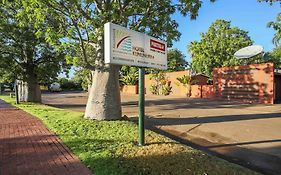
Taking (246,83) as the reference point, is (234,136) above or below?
below

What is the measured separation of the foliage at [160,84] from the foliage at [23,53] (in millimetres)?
15263

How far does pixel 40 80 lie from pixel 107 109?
11.9 metres

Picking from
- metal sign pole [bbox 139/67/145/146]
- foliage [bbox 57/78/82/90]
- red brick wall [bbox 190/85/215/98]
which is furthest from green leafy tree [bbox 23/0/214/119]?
foliage [bbox 57/78/82/90]

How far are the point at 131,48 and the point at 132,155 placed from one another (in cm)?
224

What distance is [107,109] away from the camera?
9.82 meters

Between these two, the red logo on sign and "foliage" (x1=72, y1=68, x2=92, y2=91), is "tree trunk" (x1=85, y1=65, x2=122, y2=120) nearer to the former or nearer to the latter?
the red logo on sign

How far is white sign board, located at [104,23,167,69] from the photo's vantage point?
5875mm

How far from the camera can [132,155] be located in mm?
5746

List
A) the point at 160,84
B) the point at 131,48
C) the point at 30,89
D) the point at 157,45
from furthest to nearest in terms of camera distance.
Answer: the point at 160,84 → the point at 30,89 → the point at 157,45 → the point at 131,48

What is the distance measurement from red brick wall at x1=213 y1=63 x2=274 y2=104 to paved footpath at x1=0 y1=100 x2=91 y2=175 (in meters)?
16.5

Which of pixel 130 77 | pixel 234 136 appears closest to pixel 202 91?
pixel 130 77

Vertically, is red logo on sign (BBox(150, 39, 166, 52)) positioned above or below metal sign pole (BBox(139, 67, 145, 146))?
above

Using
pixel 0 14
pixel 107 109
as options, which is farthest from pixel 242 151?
pixel 0 14

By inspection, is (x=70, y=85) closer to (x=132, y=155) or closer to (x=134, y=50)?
(x=134, y=50)
